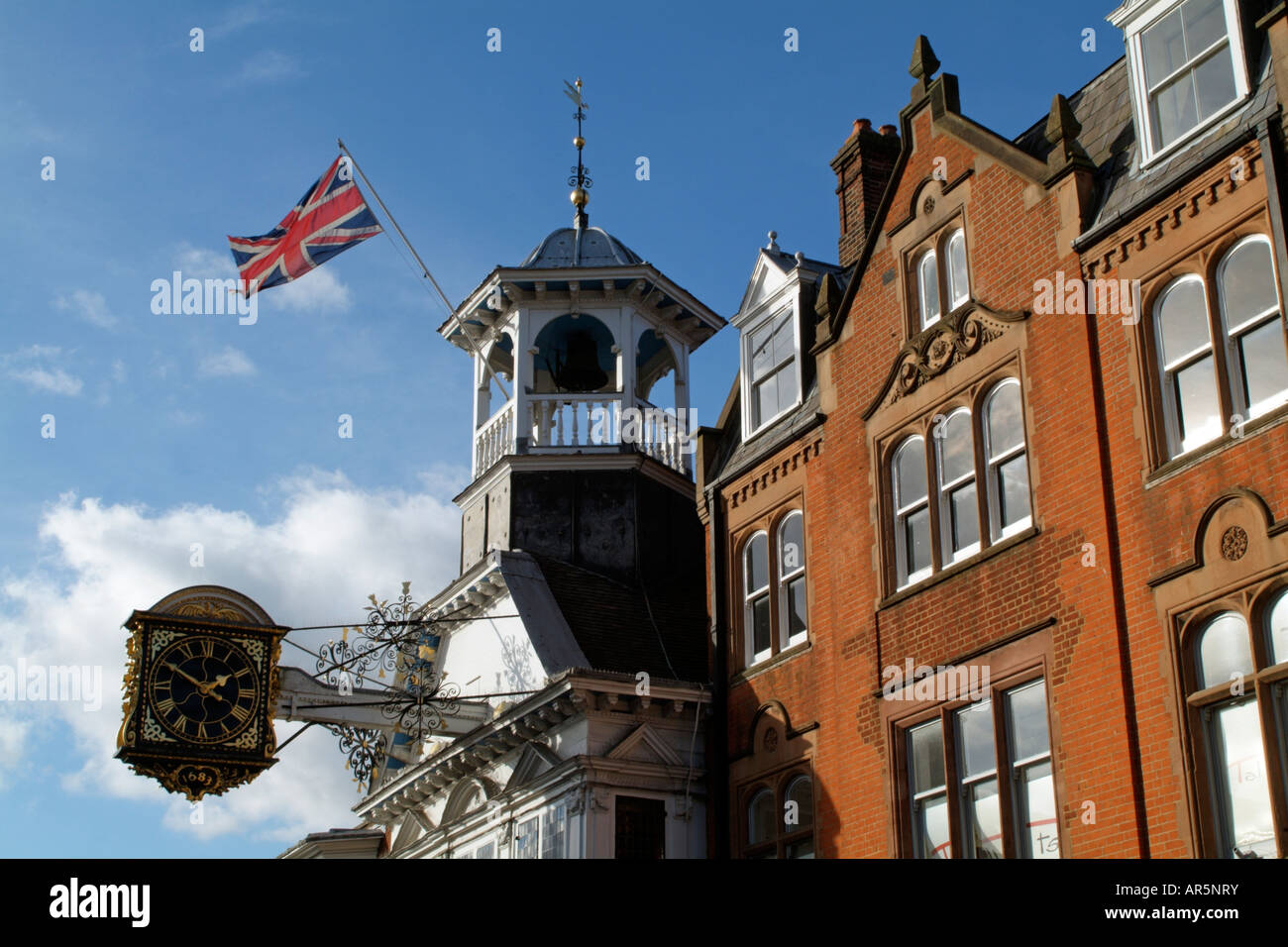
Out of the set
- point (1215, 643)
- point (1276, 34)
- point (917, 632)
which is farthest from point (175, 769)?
point (1276, 34)

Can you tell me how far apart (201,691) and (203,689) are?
37mm

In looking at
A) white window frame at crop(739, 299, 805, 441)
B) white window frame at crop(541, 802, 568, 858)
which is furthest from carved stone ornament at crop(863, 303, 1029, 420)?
white window frame at crop(541, 802, 568, 858)

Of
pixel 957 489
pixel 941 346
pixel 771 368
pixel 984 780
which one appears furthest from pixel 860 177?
pixel 984 780

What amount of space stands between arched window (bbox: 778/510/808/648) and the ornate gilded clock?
7.00m

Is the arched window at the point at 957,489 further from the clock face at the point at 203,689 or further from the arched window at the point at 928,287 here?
the clock face at the point at 203,689

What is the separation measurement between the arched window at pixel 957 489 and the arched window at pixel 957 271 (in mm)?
1547

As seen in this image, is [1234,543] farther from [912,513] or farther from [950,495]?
[912,513]

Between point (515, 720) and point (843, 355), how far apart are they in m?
6.70

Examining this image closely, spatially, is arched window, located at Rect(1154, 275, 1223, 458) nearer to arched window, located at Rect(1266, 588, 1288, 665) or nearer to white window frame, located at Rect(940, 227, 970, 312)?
arched window, located at Rect(1266, 588, 1288, 665)

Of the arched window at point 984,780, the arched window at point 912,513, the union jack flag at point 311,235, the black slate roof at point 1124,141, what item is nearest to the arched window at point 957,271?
the black slate roof at point 1124,141
